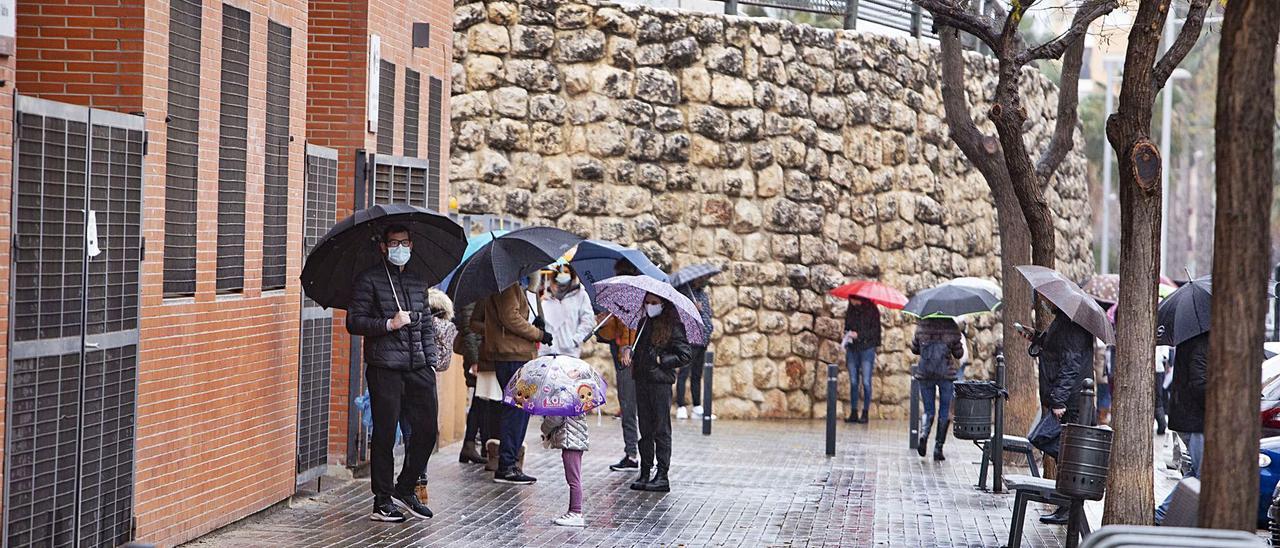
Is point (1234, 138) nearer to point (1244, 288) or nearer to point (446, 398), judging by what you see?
point (1244, 288)

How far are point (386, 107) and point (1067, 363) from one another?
19.5 ft

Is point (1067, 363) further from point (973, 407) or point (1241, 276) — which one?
point (1241, 276)

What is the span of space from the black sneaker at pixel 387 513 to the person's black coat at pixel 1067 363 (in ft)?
14.7

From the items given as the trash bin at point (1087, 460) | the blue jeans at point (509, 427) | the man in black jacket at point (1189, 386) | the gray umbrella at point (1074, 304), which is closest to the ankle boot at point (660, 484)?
the blue jeans at point (509, 427)

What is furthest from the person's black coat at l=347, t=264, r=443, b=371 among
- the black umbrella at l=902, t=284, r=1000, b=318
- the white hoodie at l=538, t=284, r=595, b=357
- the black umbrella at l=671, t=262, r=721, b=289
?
the black umbrella at l=902, t=284, r=1000, b=318

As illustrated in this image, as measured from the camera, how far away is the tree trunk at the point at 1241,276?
6.04 metres

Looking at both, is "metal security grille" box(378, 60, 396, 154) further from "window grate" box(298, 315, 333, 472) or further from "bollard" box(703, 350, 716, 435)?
"bollard" box(703, 350, 716, 435)

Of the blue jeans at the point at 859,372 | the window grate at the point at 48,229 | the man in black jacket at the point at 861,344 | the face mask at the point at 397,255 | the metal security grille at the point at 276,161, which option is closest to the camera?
the window grate at the point at 48,229

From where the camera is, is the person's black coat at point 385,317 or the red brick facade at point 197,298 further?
the person's black coat at point 385,317

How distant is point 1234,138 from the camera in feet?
19.9

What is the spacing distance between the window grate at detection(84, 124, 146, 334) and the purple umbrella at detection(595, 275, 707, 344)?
4.61 m

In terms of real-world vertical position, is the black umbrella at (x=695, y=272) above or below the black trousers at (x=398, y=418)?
above

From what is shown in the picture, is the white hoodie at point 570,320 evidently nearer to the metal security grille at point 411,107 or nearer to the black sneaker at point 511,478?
the black sneaker at point 511,478

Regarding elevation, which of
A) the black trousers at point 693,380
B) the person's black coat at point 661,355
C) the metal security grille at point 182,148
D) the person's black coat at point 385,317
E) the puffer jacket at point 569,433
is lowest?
the black trousers at point 693,380
